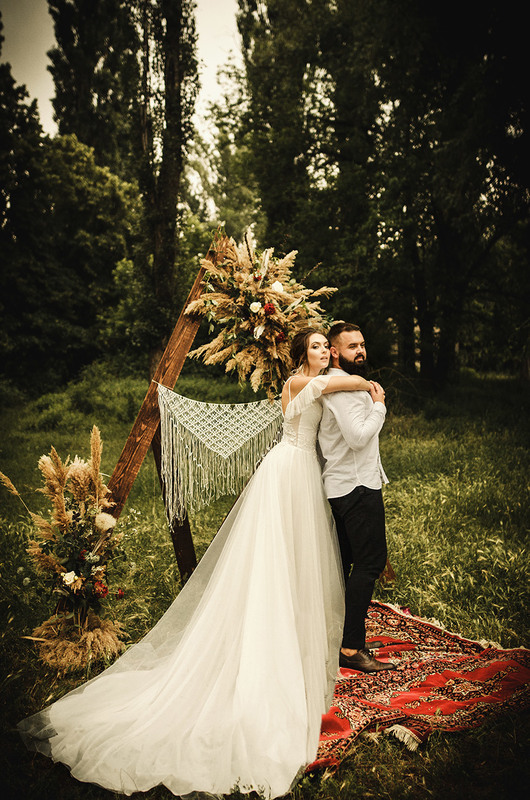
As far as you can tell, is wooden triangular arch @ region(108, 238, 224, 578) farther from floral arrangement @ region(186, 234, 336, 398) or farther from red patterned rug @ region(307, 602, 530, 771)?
red patterned rug @ region(307, 602, 530, 771)

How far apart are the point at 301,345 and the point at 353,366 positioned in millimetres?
382

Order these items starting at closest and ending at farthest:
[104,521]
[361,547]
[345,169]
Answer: [361,547] → [104,521] → [345,169]

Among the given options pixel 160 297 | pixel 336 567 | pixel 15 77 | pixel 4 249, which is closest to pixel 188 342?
pixel 336 567

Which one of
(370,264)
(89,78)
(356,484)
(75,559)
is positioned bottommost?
(75,559)

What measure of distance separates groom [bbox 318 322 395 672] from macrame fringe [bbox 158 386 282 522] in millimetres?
647

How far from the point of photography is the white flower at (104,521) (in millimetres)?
3326

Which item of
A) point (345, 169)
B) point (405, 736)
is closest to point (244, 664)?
point (405, 736)

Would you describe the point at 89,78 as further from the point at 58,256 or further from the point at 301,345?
the point at 301,345

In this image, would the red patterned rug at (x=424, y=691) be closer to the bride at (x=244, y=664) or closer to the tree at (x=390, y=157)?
the bride at (x=244, y=664)

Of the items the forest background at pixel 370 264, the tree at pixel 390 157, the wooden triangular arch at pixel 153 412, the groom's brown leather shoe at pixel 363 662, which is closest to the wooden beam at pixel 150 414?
the wooden triangular arch at pixel 153 412

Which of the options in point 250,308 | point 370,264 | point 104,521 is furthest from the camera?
point 370,264

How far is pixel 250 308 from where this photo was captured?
3.54m

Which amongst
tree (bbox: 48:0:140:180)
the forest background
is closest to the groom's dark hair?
the forest background

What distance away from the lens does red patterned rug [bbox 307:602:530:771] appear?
8.77 feet
